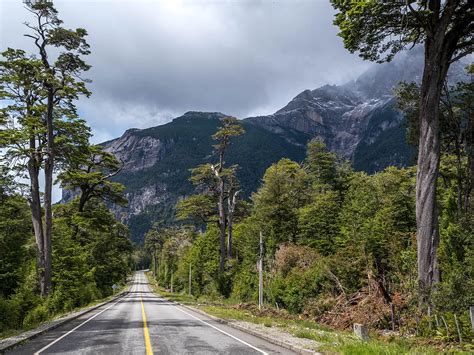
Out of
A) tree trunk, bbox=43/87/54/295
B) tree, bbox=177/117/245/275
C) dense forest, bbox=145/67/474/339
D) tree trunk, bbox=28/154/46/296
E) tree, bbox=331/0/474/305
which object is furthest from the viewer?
tree, bbox=177/117/245/275

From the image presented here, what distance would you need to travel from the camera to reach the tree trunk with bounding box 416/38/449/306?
13721 millimetres

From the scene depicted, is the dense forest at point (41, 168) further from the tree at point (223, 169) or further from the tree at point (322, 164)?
the tree at point (322, 164)

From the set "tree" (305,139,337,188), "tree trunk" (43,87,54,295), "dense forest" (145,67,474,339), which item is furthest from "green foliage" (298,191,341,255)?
"tree trunk" (43,87,54,295)

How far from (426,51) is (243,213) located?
2955 cm

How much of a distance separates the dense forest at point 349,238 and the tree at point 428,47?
52.7 inches

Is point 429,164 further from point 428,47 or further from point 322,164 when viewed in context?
point 322,164

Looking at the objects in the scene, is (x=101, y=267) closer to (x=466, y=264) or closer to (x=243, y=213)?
(x=243, y=213)

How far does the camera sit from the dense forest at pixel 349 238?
640 inches

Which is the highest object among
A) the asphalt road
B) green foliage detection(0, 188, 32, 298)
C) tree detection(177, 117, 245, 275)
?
tree detection(177, 117, 245, 275)

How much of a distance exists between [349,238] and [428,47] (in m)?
12.5

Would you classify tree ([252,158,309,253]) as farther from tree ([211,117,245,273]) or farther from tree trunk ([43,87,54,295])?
tree trunk ([43,87,54,295])

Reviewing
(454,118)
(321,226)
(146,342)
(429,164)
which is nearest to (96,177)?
(321,226)

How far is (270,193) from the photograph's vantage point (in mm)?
36000

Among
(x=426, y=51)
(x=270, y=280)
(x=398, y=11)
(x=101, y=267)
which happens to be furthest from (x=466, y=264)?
(x=101, y=267)
